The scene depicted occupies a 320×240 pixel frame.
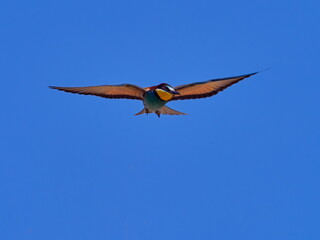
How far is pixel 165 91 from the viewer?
11.2 metres

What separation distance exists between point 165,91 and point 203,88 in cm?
99

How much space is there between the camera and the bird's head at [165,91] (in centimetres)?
1120

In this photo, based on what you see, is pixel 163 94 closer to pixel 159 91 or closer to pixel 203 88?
pixel 159 91

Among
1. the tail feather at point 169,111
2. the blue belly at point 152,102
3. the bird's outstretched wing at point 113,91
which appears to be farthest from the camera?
the tail feather at point 169,111

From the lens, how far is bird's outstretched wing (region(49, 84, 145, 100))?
11.2 metres

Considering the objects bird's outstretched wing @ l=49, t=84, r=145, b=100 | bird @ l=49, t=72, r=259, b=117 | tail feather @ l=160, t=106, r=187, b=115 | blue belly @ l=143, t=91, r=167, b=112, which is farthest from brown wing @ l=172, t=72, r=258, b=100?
bird's outstretched wing @ l=49, t=84, r=145, b=100

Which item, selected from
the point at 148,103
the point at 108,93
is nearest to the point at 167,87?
the point at 148,103

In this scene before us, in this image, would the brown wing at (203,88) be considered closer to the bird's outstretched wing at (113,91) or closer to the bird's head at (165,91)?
the bird's head at (165,91)

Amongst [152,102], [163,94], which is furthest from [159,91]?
[152,102]

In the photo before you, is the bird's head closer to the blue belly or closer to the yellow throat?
the yellow throat

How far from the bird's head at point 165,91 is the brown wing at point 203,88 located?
350 millimetres

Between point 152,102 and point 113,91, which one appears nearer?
point 152,102

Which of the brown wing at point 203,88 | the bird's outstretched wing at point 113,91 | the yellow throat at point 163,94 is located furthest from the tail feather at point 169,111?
the yellow throat at point 163,94

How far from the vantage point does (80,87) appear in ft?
36.6
